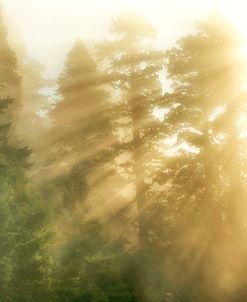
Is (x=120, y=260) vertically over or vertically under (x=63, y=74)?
under

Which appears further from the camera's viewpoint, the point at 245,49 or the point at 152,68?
the point at 152,68

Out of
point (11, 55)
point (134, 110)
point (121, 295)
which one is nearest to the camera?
point (121, 295)

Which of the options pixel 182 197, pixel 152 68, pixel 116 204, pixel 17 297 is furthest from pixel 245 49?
pixel 17 297

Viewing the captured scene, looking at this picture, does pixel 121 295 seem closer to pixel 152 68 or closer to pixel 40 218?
pixel 40 218

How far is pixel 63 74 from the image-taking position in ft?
124

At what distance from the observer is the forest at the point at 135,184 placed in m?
21.2

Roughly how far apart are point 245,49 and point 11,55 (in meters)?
15.4

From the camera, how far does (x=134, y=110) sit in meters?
32.0

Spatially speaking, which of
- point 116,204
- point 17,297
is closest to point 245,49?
point 116,204

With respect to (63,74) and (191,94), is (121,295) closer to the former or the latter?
(191,94)

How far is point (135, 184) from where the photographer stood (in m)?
31.2

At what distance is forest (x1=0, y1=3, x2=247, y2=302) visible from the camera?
2116 centimetres

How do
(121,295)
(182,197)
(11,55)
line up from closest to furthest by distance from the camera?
(121,295) < (182,197) < (11,55)

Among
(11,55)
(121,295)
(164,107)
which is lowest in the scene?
(121,295)
